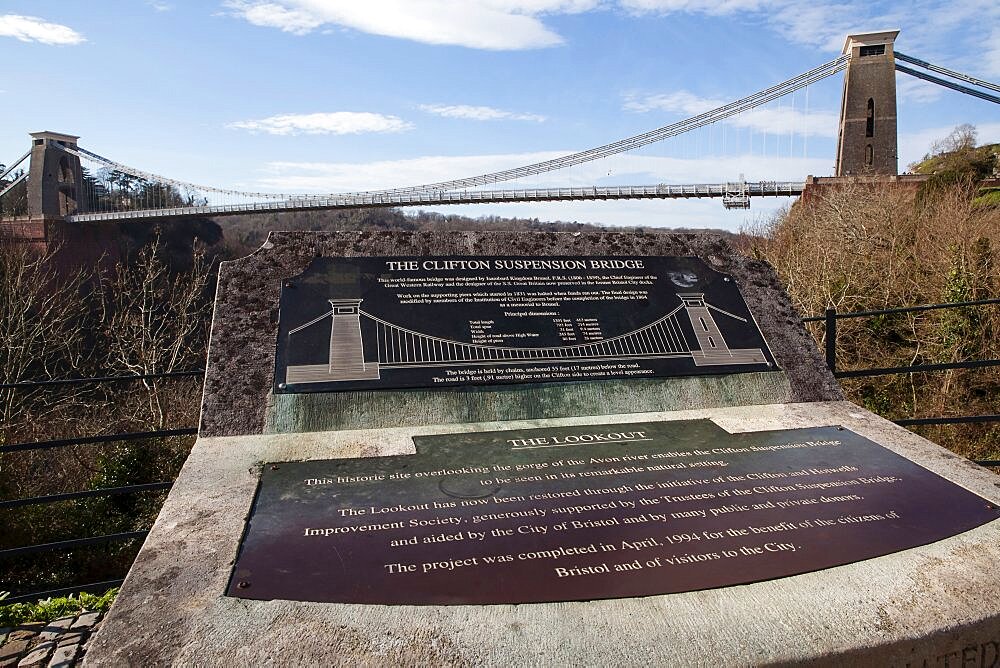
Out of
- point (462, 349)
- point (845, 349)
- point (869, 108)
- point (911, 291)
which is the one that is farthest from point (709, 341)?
point (869, 108)

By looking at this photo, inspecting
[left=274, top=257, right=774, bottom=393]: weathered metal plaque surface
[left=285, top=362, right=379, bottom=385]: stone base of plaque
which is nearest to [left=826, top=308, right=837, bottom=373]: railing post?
[left=274, top=257, right=774, bottom=393]: weathered metal plaque surface

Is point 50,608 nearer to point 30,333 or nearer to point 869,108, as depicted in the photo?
point 30,333

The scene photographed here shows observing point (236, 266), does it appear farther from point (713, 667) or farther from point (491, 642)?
point (713, 667)

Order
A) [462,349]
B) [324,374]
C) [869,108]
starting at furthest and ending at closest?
[869,108], [462,349], [324,374]

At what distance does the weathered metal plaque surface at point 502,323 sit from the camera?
2.74m

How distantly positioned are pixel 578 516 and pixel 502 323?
1181 mm

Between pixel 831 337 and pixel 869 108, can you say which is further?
pixel 869 108

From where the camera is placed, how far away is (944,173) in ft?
53.5

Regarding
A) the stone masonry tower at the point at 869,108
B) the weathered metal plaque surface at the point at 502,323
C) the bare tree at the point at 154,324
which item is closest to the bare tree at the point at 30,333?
the bare tree at the point at 154,324

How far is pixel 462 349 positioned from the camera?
9.28 feet

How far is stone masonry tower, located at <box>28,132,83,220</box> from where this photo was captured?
30469mm

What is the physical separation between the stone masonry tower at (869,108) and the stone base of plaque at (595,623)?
25749 millimetres

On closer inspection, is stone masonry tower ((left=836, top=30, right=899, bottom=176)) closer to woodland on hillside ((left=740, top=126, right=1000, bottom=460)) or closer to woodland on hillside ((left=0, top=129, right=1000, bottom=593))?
Answer: woodland on hillside ((left=0, top=129, right=1000, bottom=593))

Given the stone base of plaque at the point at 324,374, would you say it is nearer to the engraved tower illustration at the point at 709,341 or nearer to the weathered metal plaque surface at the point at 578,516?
the weathered metal plaque surface at the point at 578,516
